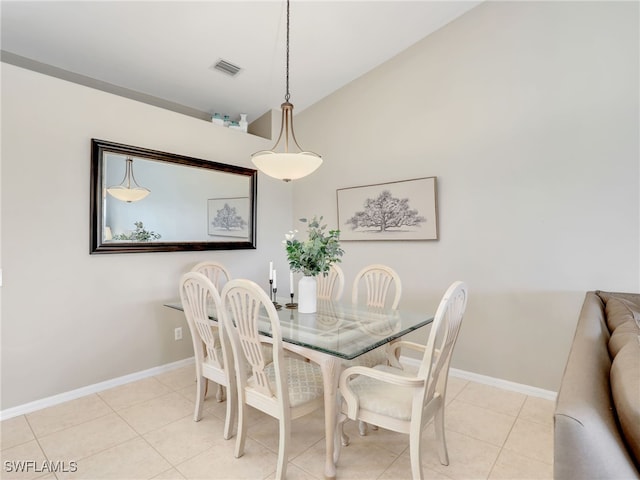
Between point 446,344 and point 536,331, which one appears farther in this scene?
point 536,331

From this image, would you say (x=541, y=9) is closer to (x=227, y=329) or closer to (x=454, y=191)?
(x=454, y=191)

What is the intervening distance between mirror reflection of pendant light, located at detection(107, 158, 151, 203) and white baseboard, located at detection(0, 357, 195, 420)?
1.57m

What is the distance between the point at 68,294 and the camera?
8.52ft

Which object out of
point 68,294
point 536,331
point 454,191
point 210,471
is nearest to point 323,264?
point 210,471

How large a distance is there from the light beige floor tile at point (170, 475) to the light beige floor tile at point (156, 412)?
488 millimetres

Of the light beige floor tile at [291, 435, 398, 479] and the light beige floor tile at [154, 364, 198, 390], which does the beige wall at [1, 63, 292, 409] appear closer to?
the light beige floor tile at [154, 364, 198, 390]

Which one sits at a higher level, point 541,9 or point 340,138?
point 541,9

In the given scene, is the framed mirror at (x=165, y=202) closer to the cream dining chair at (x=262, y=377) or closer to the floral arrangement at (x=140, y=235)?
the floral arrangement at (x=140, y=235)

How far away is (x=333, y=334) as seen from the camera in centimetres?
183

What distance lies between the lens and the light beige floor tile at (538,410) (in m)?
2.30

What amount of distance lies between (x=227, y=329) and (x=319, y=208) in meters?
2.52

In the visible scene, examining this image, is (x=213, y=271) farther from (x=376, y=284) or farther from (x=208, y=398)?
(x=376, y=284)

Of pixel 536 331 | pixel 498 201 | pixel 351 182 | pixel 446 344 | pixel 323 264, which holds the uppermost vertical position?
pixel 351 182

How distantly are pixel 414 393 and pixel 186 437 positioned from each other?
151 centimetres
